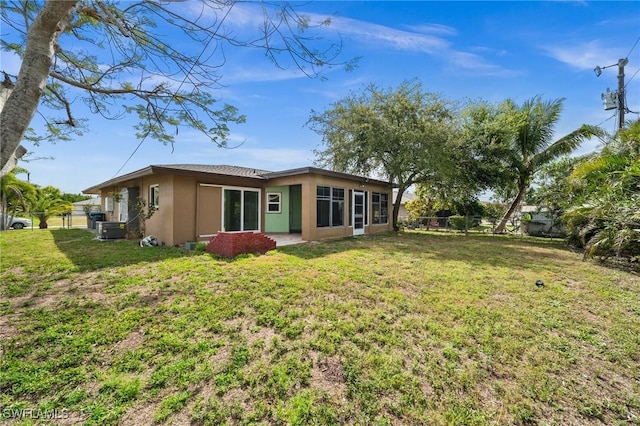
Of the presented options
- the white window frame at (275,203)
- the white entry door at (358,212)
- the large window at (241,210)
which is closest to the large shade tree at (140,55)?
the large window at (241,210)

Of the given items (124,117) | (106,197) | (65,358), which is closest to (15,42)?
(124,117)

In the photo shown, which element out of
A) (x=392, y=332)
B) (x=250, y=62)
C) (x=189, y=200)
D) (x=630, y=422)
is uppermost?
(x=250, y=62)

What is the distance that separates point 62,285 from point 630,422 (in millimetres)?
7731

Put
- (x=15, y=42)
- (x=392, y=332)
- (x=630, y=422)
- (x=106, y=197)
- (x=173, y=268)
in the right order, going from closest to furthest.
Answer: (x=630, y=422) < (x=392, y=332) < (x=15, y=42) < (x=173, y=268) < (x=106, y=197)

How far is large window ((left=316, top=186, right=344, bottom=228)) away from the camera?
11.4 meters

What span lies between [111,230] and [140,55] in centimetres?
811

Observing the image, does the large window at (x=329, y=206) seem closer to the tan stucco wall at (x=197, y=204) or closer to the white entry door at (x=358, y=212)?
the tan stucco wall at (x=197, y=204)

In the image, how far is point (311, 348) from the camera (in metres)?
3.09

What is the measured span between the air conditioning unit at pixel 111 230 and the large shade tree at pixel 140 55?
393cm

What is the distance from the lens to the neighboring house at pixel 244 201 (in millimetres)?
9461

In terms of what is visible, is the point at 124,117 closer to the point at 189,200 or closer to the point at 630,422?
the point at 189,200

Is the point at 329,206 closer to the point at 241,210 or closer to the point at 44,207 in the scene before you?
the point at 241,210

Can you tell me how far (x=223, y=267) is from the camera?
6.14 m

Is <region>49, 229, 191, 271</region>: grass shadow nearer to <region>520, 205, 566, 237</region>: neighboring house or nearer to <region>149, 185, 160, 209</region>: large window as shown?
<region>149, 185, 160, 209</region>: large window
